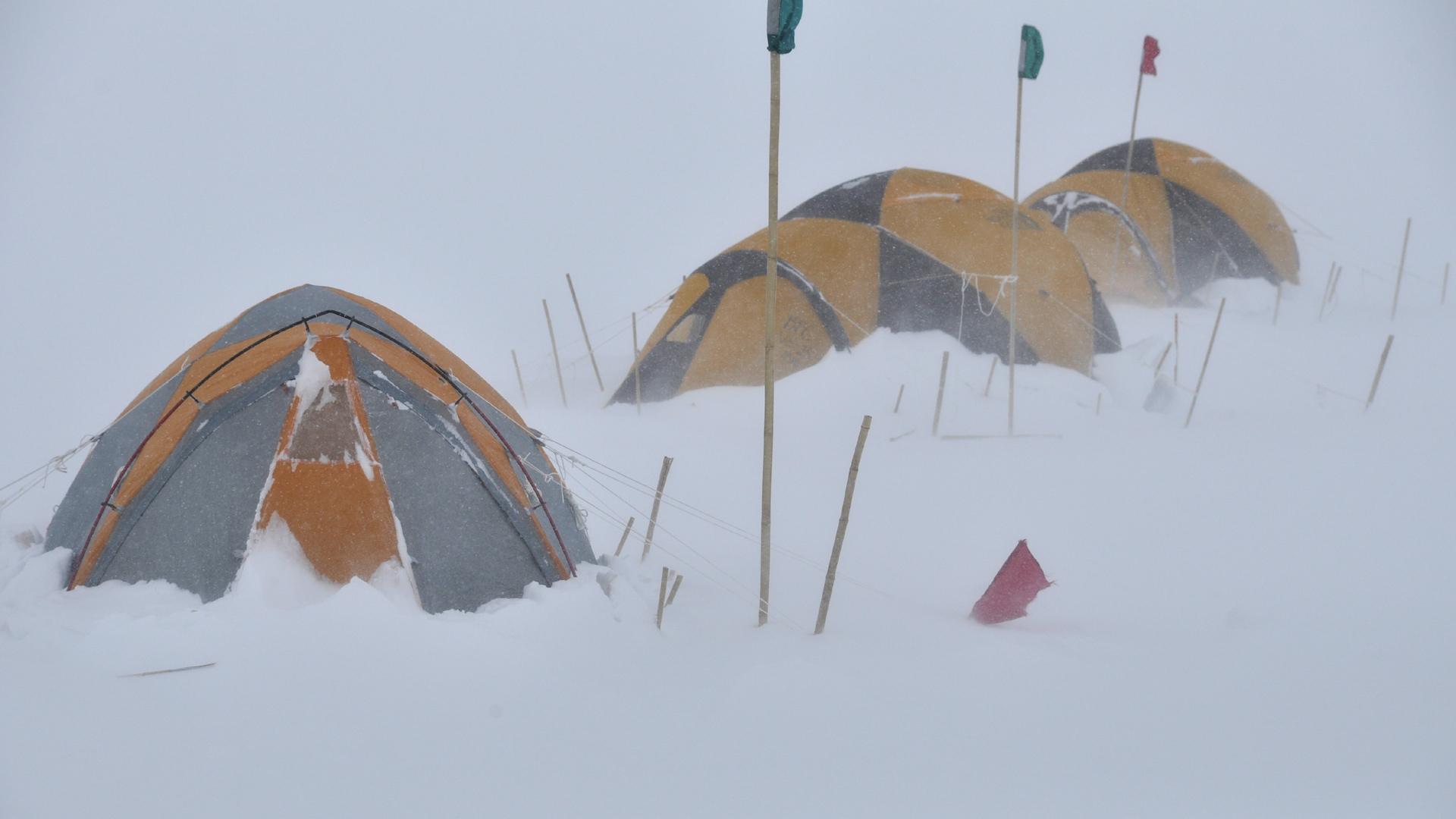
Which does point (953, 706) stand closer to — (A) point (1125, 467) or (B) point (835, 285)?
(A) point (1125, 467)

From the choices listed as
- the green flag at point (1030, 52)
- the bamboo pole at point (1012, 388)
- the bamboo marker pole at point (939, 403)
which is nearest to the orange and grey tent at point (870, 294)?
the bamboo pole at point (1012, 388)

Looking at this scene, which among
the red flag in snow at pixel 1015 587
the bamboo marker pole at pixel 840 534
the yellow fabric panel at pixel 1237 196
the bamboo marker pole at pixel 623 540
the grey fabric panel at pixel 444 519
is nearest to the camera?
Result: the grey fabric panel at pixel 444 519

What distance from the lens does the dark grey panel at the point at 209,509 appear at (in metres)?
4.92

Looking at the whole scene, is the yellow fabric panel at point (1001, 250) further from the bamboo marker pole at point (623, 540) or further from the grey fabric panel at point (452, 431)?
the grey fabric panel at point (452, 431)

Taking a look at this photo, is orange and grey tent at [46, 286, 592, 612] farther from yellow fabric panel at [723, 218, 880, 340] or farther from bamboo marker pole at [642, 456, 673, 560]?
yellow fabric panel at [723, 218, 880, 340]

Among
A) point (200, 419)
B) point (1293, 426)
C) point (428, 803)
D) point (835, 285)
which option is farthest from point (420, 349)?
point (1293, 426)

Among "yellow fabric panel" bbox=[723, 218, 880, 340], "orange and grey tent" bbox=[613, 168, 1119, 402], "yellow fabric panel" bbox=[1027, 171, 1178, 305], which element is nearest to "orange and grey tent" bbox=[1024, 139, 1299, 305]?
"yellow fabric panel" bbox=[1027, 171, 1178, 305]

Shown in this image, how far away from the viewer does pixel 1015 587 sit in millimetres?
5688

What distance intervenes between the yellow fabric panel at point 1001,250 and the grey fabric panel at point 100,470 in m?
7.09

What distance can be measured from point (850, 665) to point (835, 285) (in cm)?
574

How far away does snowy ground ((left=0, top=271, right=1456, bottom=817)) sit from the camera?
411cm

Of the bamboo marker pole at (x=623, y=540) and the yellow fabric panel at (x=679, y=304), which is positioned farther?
the yellow fabric panel at (x=679, y=304)

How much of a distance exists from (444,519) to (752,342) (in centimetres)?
531

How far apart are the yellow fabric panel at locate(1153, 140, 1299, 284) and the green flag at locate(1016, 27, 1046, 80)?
7.67m
